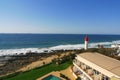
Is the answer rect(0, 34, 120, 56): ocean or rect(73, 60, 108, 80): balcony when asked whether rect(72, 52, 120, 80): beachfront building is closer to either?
rect(73, 60, 108, 80): balcony

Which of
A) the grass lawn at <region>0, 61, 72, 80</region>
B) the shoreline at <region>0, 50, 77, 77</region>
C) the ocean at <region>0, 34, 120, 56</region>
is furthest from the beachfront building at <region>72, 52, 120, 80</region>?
the ocean at <region>0, 34, 120, 56</region>

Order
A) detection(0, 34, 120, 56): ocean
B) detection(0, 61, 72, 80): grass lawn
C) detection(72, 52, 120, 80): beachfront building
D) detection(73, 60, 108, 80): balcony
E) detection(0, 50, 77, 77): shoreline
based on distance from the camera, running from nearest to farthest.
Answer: detection(72, 52, 120, 80): beachfront building → detection(73, 60, 108, 80): balcony → detection(0, 61, 72, 80): grass lawn → detection(0, 50, 77, 77): shoreline → detection(0, 34, 120, 56): ocean

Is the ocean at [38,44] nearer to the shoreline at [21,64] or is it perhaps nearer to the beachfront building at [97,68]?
the shoreline at [21,64]

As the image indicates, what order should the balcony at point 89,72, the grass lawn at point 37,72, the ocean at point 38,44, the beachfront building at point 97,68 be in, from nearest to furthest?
the beachfront building at point 97,68
the balcony at point 89,72
the grass lawn at point 37,72
the ocean at point 38,44

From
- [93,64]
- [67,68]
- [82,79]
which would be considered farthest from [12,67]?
[93,64]

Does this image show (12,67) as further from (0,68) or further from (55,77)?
(55,77)

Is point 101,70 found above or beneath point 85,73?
above

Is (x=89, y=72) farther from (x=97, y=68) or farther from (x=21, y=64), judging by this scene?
(x=21, y=64)

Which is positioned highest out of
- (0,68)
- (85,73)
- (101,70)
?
(101,70)

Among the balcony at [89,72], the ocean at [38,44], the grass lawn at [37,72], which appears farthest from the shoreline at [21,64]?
the ocean at [38,44]
